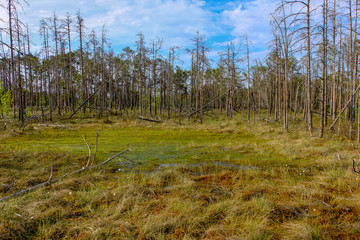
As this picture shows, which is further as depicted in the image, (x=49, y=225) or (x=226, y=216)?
(x=226, y=216)

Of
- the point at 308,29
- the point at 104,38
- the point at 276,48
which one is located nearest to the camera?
the point at 308,29

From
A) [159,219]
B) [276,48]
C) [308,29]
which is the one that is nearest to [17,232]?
[159,219]

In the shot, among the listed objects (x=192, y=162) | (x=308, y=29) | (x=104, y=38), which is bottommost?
(x=192, y=162)

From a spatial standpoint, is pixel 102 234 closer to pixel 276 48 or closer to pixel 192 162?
pixel 192 162

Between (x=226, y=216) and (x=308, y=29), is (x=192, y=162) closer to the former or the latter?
(x=226, y=216)

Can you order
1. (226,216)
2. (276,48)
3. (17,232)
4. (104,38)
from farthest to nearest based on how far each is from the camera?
(104,38) < (276,48) < (226,216) < (17,232)

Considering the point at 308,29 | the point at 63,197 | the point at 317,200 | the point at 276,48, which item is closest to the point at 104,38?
Answer: the point at 276,48

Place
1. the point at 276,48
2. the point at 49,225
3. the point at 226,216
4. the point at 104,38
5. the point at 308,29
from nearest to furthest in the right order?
the point at 49,225
the point at 226,216
the point at 308,29
the point at 276,48
the point at 104,38

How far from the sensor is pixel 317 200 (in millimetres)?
3996

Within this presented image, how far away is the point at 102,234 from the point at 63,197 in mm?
1660

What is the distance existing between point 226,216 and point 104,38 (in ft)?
96.1

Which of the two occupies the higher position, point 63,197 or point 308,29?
point 308,29

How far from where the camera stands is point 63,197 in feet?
13.7

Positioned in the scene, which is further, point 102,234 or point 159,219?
point 159,219
